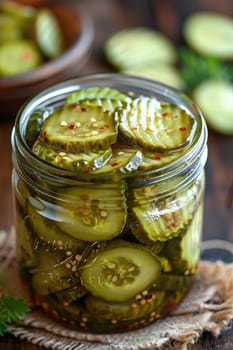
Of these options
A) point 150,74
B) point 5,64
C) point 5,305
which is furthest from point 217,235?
point 5,64

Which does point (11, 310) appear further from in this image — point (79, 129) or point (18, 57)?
point (18, 57)

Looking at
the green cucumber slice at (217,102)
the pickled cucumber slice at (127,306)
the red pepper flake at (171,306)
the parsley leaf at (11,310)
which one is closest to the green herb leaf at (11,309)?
Result: the parsley leaf at (11,310)

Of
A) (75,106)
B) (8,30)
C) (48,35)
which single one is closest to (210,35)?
(48,35)

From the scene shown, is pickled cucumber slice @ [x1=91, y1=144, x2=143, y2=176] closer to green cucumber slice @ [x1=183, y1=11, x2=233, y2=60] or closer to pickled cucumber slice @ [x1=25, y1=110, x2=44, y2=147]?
pickled cucumber slice @ [x1=25, y1=110, x2=44, y2=147]

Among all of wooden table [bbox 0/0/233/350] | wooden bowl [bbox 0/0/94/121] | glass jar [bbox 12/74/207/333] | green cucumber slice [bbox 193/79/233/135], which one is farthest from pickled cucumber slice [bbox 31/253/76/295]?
green cucumber slice [bbox 193/79/233/135]

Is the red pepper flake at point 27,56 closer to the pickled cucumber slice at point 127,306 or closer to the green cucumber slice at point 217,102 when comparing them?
the green cucumber slice at point 217,102

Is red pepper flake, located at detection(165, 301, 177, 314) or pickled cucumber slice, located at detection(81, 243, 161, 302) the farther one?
red pepper flake, located at detection(165, 301, 177, 314)

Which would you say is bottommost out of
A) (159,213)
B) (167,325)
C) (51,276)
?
(167,325)
